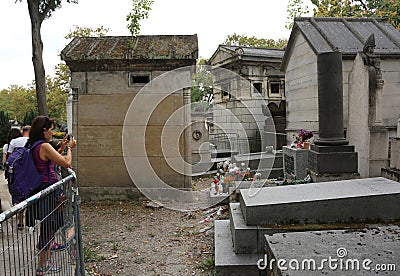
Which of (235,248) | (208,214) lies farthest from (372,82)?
(235,248)

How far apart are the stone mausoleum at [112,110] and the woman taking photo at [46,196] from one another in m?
3.40

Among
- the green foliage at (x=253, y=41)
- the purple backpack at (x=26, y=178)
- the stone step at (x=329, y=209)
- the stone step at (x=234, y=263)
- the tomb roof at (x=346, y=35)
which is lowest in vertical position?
the stone step at (x=234, y=263)

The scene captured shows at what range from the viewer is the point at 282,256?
308cm

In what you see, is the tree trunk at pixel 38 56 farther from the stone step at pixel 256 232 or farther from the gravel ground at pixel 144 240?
the stone step at pixel 256 232

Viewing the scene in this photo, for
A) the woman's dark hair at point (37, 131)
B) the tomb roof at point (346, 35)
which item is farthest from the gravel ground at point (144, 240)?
the tomb roof at point (346, 35)

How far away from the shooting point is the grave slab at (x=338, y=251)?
110 inches

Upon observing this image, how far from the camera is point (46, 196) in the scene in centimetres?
325

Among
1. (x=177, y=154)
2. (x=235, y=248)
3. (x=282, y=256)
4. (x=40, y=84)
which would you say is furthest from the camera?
(x=40, y=84)

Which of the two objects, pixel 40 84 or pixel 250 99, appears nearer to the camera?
pixel 40 84

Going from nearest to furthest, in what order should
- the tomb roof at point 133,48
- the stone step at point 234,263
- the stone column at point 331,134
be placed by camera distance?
the stone step at point 234,263
the stone column at point 331,134
the tomb roof at point 133,48

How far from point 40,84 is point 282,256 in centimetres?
1339

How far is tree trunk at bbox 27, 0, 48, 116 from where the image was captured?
46.1ft

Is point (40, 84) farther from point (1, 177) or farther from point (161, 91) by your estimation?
point (161, 91)

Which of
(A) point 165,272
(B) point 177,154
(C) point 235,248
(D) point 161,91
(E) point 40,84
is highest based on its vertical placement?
(E) point 40,84
